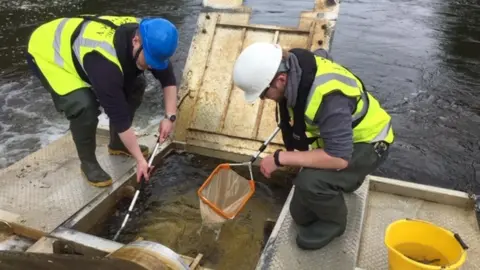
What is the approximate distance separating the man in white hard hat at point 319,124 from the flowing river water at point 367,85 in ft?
2.67

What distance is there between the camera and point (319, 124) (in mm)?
2697

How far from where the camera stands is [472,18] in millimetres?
10852

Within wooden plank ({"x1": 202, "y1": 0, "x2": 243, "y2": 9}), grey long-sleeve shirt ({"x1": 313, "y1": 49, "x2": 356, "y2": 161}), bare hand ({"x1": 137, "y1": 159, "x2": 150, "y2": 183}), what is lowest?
bare hand ({"x1": 137, "y1": 159, "x2": 150, "y2": 183})

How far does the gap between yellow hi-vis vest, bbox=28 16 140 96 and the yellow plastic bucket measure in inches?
88.4

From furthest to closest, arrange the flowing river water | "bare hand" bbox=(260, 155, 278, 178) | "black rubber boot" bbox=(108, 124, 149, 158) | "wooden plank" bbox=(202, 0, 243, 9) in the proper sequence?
"wooden plank" bbox=(202, 0, 243, 9) → "black rubber boot" bbox=(108, 124, 149, 158) → the flowing river water → "bare hand" bbox=(260, 155, 278, 178)

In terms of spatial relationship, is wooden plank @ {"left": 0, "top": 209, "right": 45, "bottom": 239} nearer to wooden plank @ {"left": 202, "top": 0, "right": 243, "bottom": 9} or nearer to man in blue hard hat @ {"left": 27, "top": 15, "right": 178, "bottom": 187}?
man in blue hard hat @ {"left": 27, "top": 15, "right": 178, "bottom": 187}

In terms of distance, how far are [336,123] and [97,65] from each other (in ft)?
5.85

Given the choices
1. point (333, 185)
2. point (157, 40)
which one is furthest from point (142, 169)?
point (333, 185)

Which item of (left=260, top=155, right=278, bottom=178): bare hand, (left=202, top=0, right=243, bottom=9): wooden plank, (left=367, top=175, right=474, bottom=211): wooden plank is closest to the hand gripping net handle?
(left=260, top=155, right=278, bottom=178): bare hand

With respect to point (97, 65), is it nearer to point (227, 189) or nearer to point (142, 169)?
point (142, 169)

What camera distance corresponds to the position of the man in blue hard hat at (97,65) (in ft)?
10.8

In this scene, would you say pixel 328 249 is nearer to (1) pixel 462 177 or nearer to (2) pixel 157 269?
(2) pixel 157 269

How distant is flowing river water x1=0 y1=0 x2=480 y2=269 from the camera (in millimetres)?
→ 3977

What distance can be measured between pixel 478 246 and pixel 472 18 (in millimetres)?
9069
